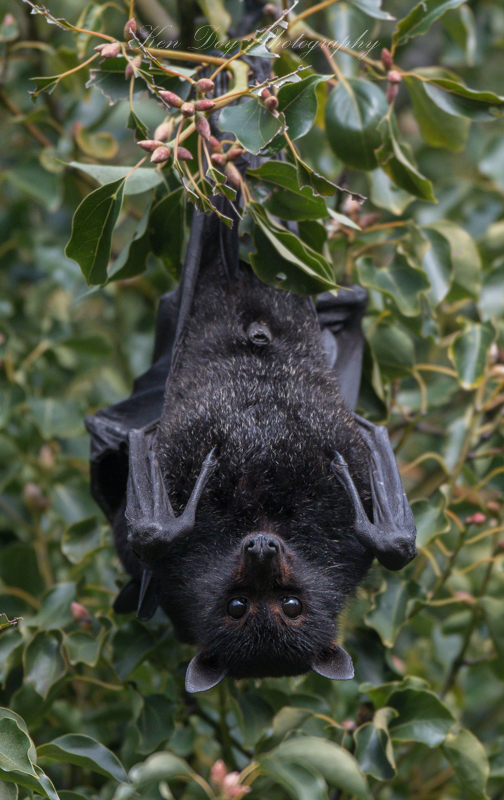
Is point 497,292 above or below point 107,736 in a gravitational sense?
above

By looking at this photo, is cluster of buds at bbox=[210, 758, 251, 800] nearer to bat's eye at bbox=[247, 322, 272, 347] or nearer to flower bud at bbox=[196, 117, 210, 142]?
bat's eye at bbox=[247, 322, 272, 347]

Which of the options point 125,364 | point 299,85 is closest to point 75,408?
point 125,364

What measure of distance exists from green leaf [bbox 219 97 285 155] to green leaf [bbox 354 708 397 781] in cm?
232

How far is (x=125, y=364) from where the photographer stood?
A: 5633mm

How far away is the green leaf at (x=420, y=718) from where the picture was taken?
3.48m

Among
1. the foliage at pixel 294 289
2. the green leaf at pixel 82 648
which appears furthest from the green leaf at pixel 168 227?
the green leaf at pixel 82 648

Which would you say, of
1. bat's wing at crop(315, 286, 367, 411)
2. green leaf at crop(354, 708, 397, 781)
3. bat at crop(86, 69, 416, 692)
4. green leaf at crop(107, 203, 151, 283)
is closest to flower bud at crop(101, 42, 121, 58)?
green leaf at crop(107, 203, 151, 283)

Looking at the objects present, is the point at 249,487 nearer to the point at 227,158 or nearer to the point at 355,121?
the point at 227,158

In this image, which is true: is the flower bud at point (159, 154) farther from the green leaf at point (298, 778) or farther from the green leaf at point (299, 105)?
the green leaf at point (298, 778)

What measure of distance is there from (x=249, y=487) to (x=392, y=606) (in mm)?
899

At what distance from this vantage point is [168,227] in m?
3.58

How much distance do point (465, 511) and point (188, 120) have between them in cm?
261

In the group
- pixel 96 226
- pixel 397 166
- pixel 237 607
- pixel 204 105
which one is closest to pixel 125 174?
pixel 96 226

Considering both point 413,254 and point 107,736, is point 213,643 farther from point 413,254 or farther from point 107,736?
point 413,254
